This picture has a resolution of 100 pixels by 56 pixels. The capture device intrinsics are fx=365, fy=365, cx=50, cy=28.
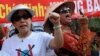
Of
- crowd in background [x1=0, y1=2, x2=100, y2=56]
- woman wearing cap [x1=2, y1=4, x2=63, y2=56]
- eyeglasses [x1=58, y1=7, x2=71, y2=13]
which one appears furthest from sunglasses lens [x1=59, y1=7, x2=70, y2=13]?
woman wearing cap [x1=2, y1=4, x2=63, y2=56]

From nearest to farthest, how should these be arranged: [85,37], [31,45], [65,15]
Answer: [85,37], [31,45], [65,15]

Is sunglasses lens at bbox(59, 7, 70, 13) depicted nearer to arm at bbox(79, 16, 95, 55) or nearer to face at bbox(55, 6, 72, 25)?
face at bbox(55, 6, 72, 25)

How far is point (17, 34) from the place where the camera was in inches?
110

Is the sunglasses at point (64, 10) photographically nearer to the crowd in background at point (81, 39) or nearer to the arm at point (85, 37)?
the crowd in background at point (81, 39)

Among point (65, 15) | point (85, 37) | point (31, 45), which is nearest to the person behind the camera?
point (85, 37)

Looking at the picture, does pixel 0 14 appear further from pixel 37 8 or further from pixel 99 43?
pixel 99 43

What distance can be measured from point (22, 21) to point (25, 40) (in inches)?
5.6

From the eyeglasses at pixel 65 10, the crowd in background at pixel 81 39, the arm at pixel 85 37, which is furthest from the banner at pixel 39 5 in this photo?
the arm at pixel 85 37

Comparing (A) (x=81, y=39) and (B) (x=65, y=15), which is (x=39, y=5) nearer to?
(B) (x=65, y=15)

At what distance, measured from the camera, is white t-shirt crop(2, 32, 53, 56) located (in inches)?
103

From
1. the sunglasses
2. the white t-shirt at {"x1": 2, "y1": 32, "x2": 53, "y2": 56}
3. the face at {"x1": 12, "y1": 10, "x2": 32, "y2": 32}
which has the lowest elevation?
the white t-shirt at {"x1": 2, "y1": 32, "x2": 53, "y2": 56}

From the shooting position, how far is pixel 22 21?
2.67 metres

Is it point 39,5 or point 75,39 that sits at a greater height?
point 39,5

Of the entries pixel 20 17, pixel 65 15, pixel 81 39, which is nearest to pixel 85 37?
pixel 81 39
